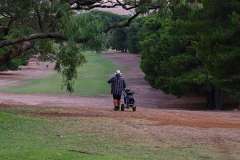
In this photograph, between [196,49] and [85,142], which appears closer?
[85,142]

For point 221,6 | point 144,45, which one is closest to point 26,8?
point 221,6

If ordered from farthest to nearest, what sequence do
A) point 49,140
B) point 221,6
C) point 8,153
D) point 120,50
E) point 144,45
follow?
point 120,50, point 144,45, point 221,6, point 49,140, point 8,153

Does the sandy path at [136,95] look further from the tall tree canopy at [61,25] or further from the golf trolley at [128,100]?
the tall tree canopy at [61,25]

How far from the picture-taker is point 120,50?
125m

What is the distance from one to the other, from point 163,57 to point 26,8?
24264mm

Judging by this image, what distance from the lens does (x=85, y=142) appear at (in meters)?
15.0

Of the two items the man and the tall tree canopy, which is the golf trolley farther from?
the tall tree canopy

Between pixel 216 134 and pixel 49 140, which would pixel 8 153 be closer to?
pixel 49 140

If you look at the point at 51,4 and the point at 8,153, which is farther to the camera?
the point at 51,4

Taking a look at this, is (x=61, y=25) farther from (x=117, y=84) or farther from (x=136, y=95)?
(x=136, y=95)


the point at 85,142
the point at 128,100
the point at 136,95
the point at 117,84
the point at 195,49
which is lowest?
the point at 136,95

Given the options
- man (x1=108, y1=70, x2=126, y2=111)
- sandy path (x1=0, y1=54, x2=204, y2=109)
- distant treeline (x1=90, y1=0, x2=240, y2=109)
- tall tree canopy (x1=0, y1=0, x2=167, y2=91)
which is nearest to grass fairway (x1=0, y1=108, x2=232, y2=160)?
tall tree canopy (x1=0, y1=0, x2=167, y2=91)

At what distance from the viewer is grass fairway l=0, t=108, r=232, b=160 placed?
1203 centimetres

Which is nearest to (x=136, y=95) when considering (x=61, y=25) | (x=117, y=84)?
(x=117, y=84)
